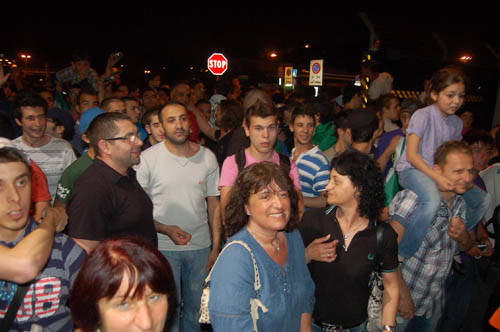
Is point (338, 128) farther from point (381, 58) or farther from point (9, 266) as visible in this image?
point (381, 58)

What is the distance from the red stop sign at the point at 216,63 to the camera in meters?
17.2

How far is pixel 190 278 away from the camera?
3855mm

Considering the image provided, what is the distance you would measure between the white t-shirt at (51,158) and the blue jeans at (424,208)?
400 cm

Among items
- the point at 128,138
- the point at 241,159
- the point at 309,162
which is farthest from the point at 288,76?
the point at 128,138

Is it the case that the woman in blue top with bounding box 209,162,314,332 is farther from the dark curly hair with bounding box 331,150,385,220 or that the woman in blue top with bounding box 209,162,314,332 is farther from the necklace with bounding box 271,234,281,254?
the dark curly hair with bounding box 331,150,385,220

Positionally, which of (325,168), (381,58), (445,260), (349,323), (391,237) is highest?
(381,58)

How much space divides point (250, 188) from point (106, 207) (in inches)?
45.9

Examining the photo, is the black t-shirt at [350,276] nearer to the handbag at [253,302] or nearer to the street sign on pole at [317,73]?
the handbag at [253,302]

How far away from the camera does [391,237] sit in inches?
103

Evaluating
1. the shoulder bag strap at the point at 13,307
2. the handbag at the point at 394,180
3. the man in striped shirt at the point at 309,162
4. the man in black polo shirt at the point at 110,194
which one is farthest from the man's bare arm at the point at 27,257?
the handbag at the point at 394,180

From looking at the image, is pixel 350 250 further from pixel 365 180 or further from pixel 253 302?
pixel 253 302

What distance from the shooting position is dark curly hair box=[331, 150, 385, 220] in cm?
269

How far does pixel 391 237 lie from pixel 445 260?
1.05m

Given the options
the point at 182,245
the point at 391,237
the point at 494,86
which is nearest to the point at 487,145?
the point at 391,237
